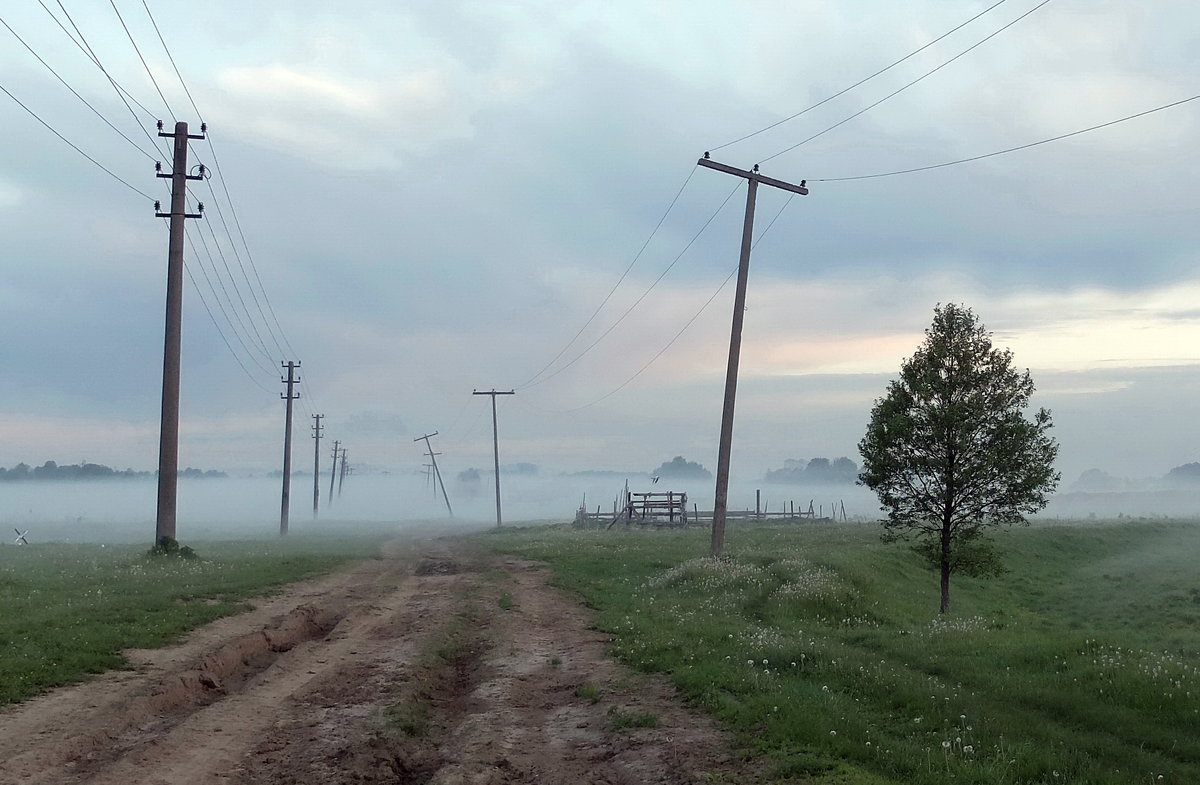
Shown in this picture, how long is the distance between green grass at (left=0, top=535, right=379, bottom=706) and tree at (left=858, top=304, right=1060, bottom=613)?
630 inches

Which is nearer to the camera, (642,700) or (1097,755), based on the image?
(1097,755)

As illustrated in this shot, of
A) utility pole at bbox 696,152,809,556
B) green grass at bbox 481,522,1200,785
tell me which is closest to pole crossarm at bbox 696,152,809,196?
utility pole at bbox 696,152,809,556

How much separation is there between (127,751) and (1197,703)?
1173 cm

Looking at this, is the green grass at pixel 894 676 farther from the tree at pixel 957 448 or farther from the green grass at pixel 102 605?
the green grass at pixel 102 605

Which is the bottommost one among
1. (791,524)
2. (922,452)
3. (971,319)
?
(791,524)

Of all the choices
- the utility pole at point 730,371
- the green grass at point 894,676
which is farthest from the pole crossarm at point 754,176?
the green grass at point 894,676

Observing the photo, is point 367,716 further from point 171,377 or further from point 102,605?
point 171,377

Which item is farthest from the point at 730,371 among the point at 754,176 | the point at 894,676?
the point at 894,676

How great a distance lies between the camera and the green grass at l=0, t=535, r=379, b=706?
12055mm

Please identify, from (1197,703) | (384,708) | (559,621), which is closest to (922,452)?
(559,621)

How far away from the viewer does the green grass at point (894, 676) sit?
27.1 ft

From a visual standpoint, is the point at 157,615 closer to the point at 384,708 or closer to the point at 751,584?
the point at 384,708

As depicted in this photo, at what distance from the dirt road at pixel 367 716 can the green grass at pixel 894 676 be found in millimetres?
926

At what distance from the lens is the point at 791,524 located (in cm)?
6588
